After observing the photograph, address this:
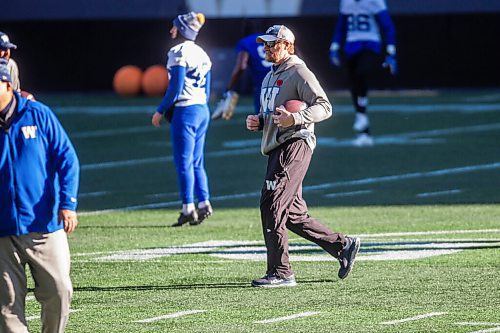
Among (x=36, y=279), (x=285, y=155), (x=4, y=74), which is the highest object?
(x=4, y=74)

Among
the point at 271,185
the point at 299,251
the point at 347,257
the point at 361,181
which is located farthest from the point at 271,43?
the point at 361,181

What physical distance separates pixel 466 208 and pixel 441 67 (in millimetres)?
18570

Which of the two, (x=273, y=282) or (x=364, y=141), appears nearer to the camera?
(x=273, y=282)

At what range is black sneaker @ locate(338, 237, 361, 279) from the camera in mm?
10984

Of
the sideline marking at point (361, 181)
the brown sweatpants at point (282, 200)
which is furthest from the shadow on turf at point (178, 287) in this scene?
the sideline marking at point (361, 181)

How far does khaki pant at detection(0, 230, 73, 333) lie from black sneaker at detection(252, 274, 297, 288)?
125 inches

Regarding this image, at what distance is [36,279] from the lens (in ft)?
25.6

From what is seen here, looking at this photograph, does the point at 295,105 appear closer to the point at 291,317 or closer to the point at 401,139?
the point at 291,317

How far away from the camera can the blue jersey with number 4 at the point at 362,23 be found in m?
22.8

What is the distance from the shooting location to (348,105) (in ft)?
99.8

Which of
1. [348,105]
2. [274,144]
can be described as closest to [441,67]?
[348,105]

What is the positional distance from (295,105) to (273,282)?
1305mm

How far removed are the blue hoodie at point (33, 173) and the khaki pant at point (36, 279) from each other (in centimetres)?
7

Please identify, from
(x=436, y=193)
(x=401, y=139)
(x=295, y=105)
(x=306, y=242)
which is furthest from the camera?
(x=401, y=139)
